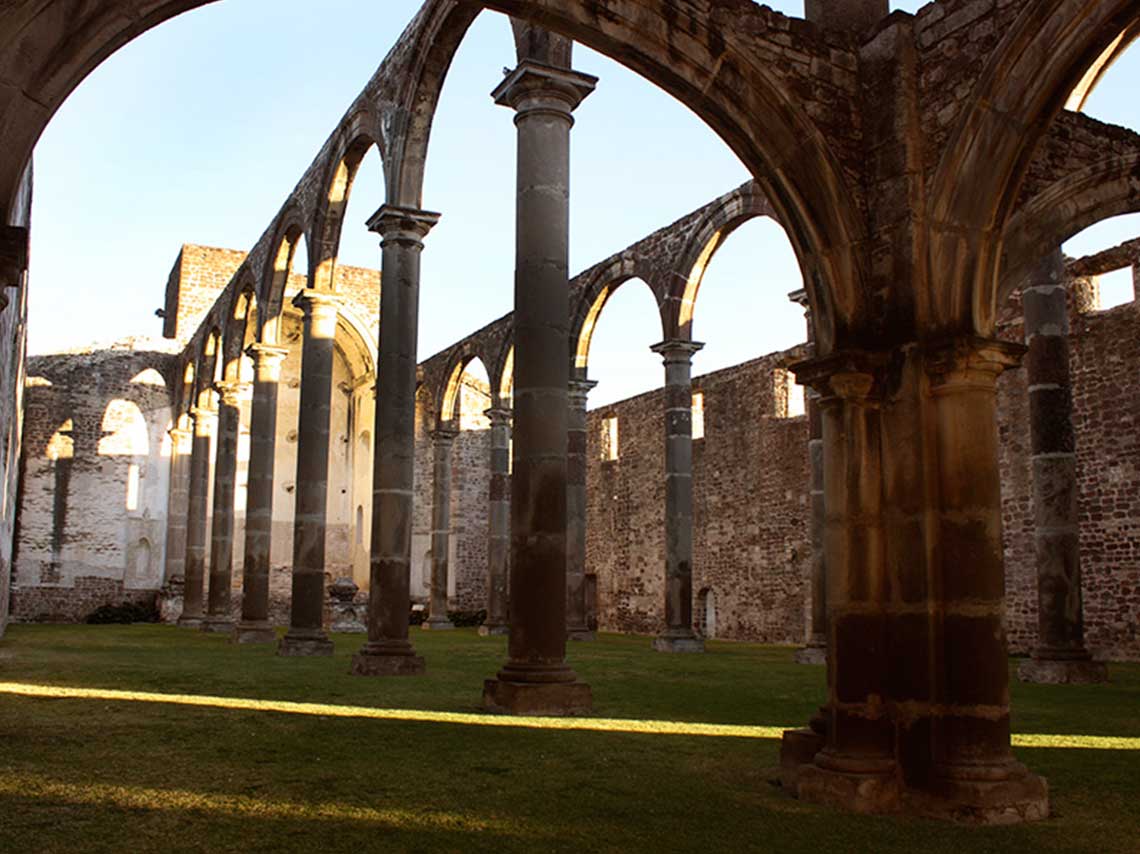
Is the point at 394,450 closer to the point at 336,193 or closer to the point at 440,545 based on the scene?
the point at 336,193

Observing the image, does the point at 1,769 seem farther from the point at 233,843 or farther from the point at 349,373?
the point at 349,373

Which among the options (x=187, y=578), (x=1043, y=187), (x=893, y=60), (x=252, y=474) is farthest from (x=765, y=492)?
(x=893, y=60)

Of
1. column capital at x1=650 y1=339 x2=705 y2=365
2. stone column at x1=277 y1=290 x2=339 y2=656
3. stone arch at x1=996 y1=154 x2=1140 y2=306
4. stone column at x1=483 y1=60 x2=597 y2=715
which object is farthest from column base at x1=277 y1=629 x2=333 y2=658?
stone arch at x1=996 y1=154 x2=1140 y2=306

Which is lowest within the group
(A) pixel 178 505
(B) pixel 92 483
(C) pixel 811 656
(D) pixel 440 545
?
(C) pixel 811 656

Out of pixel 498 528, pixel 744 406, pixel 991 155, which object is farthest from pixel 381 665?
pixel 744 406

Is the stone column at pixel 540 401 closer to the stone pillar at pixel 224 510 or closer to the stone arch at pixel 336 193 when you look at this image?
the stone arch at pixel 336 193

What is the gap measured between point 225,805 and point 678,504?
40.1 ft

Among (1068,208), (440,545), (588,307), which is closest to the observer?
(1068,208)

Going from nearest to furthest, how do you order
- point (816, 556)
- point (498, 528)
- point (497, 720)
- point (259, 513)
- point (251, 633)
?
1. point (497, 720)
2. point (816, 556)
3. point (251, 633)
4. point (259, 513)
5. point (498, 528)

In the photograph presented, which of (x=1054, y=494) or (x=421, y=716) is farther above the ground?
(x=1054, y=494)

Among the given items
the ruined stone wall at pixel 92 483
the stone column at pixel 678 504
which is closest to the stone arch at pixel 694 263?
the stone column at pixel 678 504

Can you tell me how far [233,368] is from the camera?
2041 centimetres

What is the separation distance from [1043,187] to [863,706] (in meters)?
4.38

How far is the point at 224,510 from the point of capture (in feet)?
65.2
